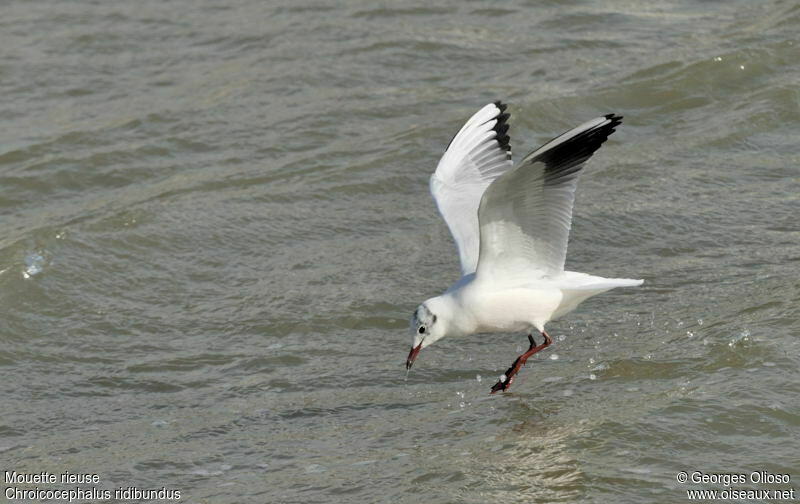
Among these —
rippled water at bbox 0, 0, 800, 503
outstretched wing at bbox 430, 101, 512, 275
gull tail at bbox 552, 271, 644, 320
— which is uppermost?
outstretched wing at bbox 430, 101, 512, 275

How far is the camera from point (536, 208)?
5980 millimetres

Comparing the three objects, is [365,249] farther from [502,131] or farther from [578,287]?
[578,287]

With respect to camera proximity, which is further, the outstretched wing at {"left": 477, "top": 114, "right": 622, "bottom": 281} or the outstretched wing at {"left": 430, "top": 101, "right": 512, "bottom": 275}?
the outstretched wing at {"left": 430, "top": 101, "right": 512, "bottom": 275}

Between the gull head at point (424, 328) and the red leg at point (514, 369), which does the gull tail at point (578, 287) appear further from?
the gull head at point (424, 328)

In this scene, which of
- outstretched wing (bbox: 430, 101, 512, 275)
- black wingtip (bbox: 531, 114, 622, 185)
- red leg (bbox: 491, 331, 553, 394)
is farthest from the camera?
outstretched wing (bbox: 430, 101, 512, 275)

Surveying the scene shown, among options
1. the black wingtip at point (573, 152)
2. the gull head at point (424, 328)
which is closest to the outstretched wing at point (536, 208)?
the black wingtip at point (573, 152)

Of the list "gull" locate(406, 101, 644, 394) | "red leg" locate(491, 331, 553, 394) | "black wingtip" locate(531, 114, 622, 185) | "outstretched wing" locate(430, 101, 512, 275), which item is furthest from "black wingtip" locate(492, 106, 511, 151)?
"black wingtip" locate(531, 114, 622, 185)

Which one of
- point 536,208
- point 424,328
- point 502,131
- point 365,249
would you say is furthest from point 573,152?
point 365,249

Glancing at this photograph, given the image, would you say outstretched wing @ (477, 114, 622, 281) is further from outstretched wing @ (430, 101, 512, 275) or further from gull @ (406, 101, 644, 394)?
outstretched wing @ (430, 101, 512, 275)

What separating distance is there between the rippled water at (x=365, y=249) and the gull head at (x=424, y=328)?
28cm

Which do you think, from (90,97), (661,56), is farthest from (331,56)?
(661,56)

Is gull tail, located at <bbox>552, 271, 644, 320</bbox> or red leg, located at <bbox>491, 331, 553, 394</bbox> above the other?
gull tail, located at <bbox>552, 271, 644, 320</bbox>

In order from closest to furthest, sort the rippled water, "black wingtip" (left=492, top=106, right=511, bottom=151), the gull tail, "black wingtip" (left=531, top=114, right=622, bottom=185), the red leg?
"black wingtip" (left=531, top=114, right=622, bottom=185), the rippled water, the gull tail, the red leg, "black wingtip" (left=492, top=106, right=511, bottom=151)

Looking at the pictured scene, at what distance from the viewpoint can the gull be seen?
5.69m
